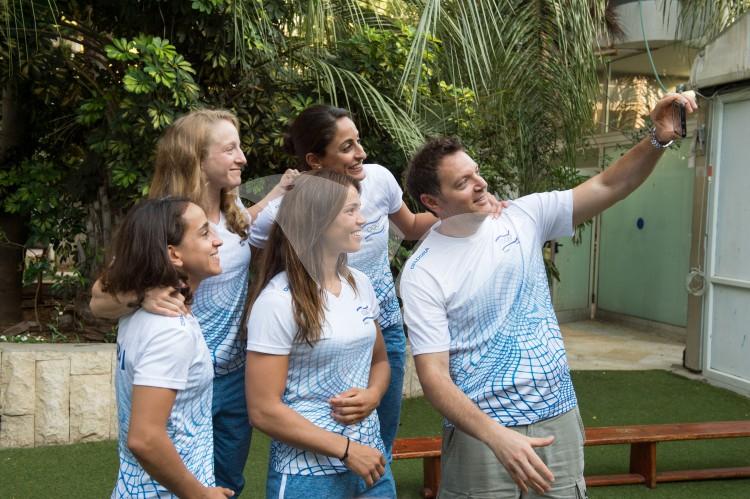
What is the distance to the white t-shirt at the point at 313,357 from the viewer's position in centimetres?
196

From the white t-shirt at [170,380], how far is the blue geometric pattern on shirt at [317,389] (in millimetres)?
194

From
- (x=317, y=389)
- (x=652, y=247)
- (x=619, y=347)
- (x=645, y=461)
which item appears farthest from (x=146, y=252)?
(x=652, y=247)

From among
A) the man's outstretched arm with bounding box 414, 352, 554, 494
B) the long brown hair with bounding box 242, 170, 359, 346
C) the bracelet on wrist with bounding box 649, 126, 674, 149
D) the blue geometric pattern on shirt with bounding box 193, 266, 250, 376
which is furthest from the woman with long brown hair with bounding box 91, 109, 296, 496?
the bracelet on wrist with bounding box 649, 126, 674, 149

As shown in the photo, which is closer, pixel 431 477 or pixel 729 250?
pixel 431 477

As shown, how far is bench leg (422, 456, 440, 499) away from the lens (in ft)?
13.5

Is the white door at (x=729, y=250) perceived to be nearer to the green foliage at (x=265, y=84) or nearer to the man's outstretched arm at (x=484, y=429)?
the green foliage at (x=265, y=84)

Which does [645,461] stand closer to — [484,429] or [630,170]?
[630,170]

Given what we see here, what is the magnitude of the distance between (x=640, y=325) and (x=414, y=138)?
591 cm

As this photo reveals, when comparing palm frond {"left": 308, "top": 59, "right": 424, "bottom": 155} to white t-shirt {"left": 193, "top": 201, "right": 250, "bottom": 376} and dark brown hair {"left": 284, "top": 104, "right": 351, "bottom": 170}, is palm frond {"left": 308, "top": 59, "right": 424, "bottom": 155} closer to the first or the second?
dark brown hair {"left": 284, "top": 104, "right": 351, "bottom": 170}

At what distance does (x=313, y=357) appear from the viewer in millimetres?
1979

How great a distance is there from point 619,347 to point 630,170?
22.3 feet

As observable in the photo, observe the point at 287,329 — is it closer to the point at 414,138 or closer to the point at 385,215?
the point at 385,215

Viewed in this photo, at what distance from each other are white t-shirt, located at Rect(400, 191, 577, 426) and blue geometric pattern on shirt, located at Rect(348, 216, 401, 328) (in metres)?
0.47

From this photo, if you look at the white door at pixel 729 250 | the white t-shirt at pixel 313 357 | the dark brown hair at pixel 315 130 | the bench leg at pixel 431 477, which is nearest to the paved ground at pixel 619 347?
the white door at pixel 729 250
